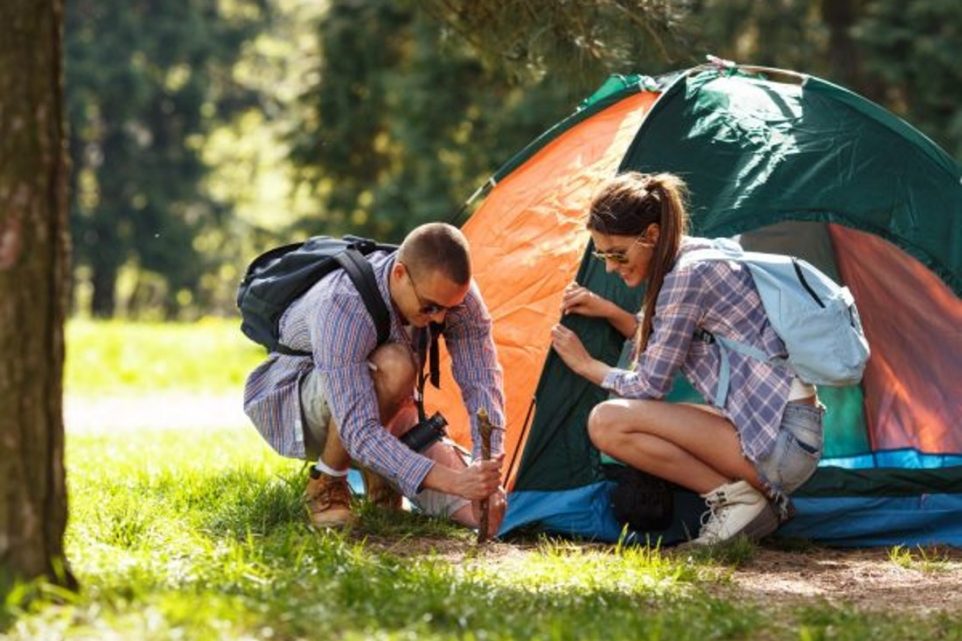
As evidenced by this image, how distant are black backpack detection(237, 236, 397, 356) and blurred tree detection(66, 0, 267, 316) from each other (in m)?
18.5

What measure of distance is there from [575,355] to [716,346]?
1.63 feet

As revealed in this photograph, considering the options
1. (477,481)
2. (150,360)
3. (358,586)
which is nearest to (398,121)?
(150,360)

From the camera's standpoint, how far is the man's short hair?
4.58 meters

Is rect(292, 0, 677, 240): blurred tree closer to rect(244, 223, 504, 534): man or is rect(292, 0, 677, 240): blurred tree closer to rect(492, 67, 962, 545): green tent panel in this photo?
rect(492, 67, 962, 545): green tent panel

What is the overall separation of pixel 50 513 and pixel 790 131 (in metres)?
3.29

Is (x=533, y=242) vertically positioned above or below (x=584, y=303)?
above

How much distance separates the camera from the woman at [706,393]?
15.9 ft

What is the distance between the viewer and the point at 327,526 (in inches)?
187

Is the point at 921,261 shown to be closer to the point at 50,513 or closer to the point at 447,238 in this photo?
the point at 447,238

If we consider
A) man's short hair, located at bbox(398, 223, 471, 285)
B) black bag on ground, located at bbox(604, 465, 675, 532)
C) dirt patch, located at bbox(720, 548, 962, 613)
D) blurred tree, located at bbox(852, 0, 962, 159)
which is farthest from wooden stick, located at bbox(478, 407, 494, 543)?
blurred tree, located at bbox(852, 0, 962, 159)

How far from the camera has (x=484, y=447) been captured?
462cm

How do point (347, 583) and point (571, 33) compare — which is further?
point (571, 33)

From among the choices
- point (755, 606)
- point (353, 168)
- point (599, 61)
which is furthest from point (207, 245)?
point (755, 606)

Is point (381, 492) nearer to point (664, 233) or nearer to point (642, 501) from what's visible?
point (642, 501)
